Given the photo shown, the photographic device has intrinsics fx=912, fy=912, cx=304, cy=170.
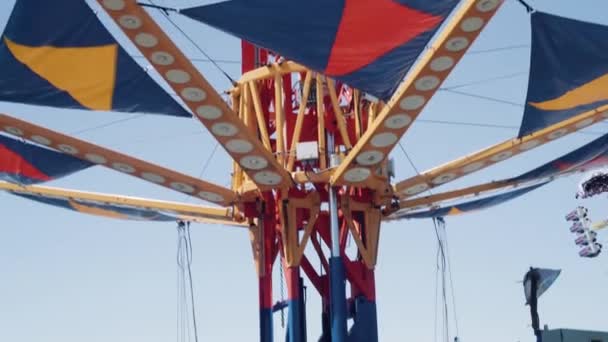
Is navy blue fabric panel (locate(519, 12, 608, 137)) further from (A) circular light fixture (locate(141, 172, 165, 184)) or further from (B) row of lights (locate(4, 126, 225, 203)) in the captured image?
(A) circular light fixture (locate(141, 172, 165, 184))

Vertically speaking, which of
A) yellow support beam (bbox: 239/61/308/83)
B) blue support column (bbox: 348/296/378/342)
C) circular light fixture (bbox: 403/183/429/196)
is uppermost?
yellow support beam (bbox: 239/61/308/83)

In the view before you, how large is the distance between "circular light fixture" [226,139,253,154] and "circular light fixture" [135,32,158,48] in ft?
10.5

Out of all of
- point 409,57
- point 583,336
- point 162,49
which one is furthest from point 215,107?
point 583,336

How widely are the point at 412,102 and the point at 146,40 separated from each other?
16.0 feet

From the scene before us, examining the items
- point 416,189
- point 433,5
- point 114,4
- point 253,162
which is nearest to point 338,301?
point 253,162

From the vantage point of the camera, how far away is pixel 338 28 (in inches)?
601

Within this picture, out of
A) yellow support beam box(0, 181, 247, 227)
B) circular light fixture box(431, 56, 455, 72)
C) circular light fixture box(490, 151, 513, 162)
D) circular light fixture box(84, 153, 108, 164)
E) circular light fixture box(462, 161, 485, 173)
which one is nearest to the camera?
circular light fixture box(431, 56, 455, 72)

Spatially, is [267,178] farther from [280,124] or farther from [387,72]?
[387,72]

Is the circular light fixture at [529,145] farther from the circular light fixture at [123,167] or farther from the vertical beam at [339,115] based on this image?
the circular light fixture at [123,167]

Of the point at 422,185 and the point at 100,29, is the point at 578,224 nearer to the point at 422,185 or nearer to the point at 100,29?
the point at 422,185

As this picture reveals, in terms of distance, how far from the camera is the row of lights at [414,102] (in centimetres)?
1436

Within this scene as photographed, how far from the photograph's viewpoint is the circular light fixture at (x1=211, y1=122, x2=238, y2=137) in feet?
53.3

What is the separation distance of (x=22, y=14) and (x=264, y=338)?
27.7ft

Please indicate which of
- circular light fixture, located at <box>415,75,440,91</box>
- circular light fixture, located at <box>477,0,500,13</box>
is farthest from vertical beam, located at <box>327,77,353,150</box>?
circular light fixture, located at <box>477,0,500,13</box>
